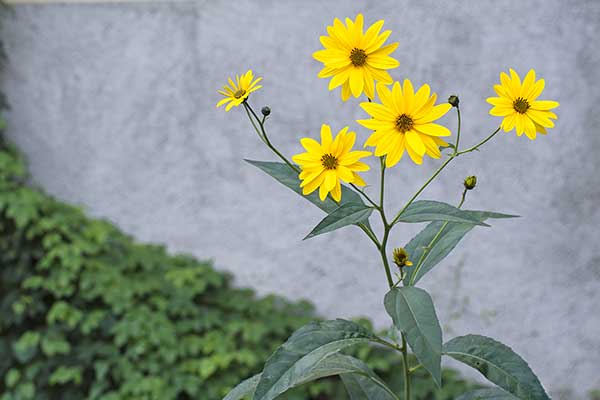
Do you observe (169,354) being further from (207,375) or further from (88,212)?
(88,212)

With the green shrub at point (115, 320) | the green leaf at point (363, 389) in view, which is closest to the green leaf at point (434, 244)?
the green leaf at point (363, 389)

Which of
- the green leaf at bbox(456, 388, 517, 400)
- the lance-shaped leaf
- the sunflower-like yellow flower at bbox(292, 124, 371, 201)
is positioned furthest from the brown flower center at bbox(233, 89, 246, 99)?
the green leaf at bbox(456, 388, 517, 400)

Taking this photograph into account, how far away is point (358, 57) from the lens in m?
0.82

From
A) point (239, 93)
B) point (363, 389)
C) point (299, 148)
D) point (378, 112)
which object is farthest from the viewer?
point (299, 148)

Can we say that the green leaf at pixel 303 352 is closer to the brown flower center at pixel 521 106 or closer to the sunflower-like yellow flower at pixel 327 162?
the sunflower-like yellow flower at pixel 327 162

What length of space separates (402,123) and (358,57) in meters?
0.10

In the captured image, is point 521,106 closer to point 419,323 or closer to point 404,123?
point 404,123

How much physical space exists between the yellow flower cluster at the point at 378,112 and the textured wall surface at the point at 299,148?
57.4 inches

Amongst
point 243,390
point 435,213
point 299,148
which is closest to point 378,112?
point 435,213

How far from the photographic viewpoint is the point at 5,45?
314 cm

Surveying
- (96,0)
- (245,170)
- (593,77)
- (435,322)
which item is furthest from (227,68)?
(435,322)

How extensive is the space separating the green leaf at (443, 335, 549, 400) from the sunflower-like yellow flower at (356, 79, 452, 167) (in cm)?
29

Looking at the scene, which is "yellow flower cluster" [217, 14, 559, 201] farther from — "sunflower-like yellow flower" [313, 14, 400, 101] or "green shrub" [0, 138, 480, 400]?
"green shrub" [0, 138, 480, 400]

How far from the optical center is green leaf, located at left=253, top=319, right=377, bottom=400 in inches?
32.9
